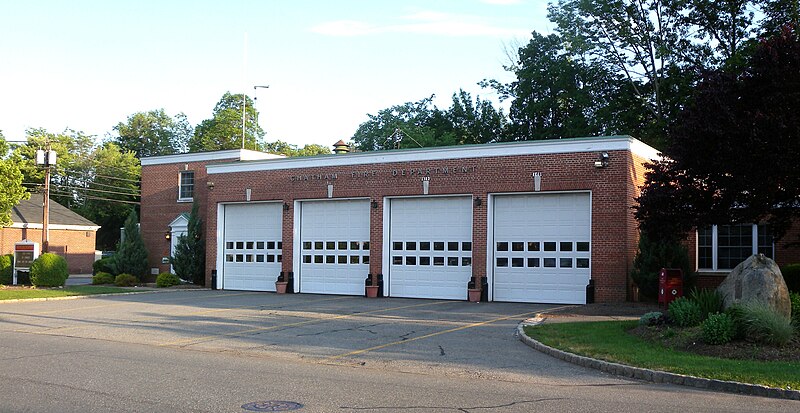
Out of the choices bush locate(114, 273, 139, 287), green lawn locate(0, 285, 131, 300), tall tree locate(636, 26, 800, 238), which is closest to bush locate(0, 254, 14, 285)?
bush locate(114, 273, 139, 287)

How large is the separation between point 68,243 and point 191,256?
1004 inches

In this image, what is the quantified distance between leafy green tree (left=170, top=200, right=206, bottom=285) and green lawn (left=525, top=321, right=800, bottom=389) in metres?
21.3

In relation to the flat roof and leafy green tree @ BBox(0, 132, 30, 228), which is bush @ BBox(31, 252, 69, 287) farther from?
the flat roof

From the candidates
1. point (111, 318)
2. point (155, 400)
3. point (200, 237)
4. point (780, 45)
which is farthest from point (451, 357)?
point (200, 237)

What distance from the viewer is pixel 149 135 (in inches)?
3531

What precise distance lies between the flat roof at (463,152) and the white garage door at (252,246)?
5.67ft

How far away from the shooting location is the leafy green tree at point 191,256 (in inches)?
1348

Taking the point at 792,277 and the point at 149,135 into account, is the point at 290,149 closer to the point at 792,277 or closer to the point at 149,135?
the point at 149,135

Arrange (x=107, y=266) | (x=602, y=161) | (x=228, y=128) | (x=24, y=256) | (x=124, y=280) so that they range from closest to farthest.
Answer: (x=602, y=161), (x=24, y=256), (x=124, y=280), (x=107, y=266), (x=228, y=128)

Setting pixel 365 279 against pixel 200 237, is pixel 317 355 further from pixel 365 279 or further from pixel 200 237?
pixel 200 237

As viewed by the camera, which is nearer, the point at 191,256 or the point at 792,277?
the point at 792,277

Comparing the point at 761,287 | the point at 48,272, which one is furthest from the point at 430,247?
the point at 48,272

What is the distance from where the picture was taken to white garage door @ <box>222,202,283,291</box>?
3067cm

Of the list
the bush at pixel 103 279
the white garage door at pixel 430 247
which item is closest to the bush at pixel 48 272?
the bush at pixel 103 279
